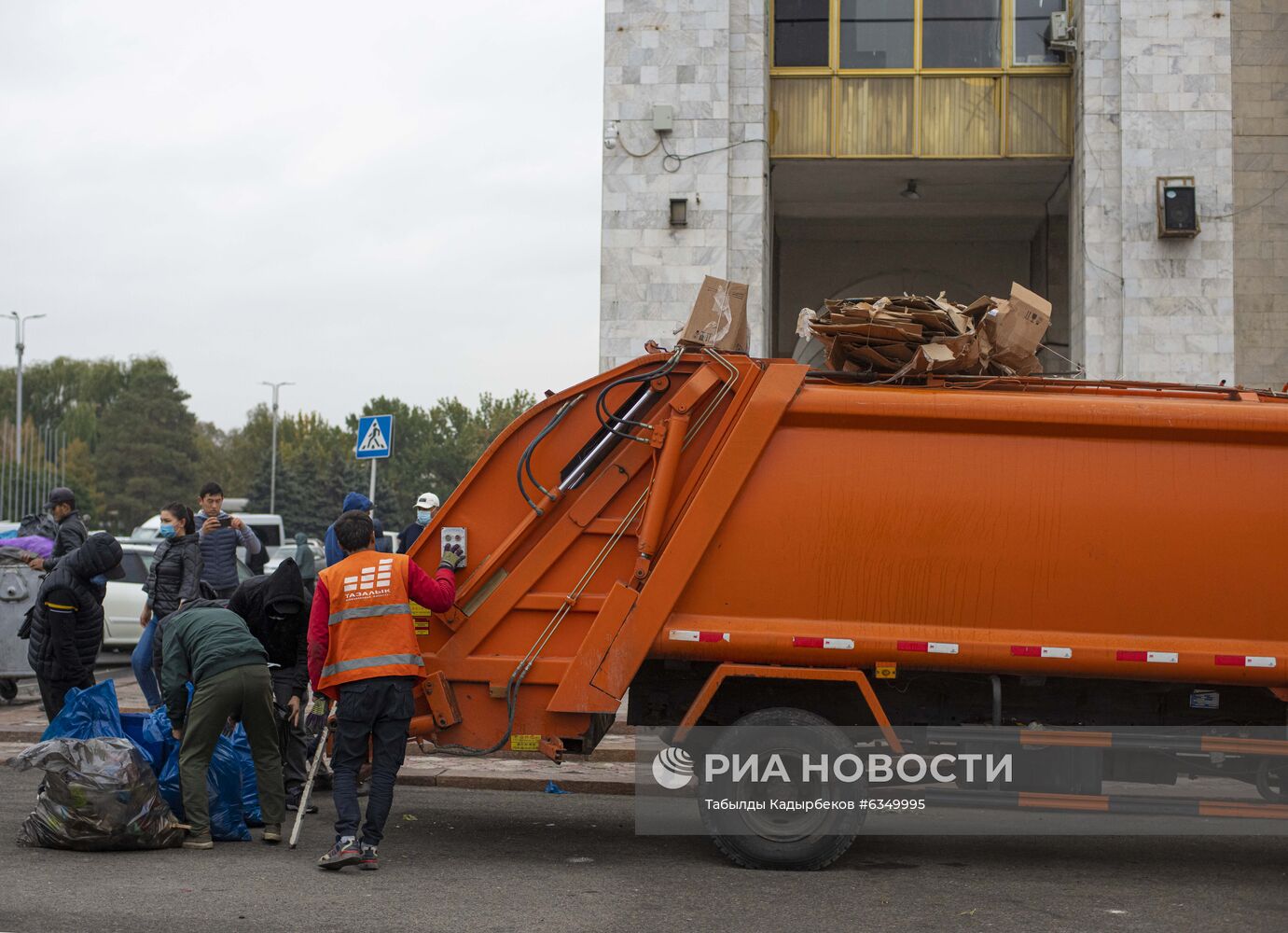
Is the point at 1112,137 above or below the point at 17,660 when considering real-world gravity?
above

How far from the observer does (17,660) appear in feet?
38.9

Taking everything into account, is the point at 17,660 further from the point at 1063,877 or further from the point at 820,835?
the point at 1063,877

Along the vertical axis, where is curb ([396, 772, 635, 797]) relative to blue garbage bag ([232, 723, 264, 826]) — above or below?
below

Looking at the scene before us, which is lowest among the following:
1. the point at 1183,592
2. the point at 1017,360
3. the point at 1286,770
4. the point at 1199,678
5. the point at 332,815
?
the point at 332,815

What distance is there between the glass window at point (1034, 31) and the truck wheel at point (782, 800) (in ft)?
34.0

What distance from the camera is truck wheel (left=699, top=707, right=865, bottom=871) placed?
6508mm

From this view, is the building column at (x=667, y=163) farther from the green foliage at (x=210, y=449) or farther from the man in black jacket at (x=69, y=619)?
the green foliage at (x=210, y=449)

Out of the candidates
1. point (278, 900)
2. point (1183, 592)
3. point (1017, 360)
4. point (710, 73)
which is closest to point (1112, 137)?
point (710, 73)

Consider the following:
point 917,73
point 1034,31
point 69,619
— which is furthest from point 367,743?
point 1034,31

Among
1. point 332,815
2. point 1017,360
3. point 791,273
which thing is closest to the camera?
point 1017,360

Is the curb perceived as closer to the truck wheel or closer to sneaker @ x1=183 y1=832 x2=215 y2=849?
sneaker @ x1=183 y1=832 x2=215 y2=849

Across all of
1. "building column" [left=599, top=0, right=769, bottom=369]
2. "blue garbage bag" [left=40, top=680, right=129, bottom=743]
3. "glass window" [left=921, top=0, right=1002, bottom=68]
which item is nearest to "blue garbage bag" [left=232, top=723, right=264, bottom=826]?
"blue garbage bag" [left=40, top=680, right=129, bottom=743]

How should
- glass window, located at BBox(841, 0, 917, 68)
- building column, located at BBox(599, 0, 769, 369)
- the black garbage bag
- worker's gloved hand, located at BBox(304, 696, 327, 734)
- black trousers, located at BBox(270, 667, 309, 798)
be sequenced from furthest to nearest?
glass window, located at BBox(841, 0, 917, 68)
building column, located at BBox(599, 0, 769, 369)
black trousers, located at BBox(270, 667, 309, 798)
worker's gloved hand, located at BBox(304, 696, 327, 734)
the black garbage bag

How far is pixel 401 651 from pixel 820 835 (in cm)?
216
